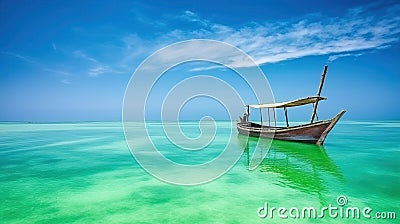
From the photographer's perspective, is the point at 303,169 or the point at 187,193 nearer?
the point at 187,193

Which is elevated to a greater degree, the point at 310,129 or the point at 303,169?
the point at 310,129

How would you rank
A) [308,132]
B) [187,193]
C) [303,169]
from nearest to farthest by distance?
[187,193], [303,169], [308,132]

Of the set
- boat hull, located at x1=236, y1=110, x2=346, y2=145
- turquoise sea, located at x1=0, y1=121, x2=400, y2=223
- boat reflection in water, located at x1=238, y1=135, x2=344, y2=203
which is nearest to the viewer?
turquoise sea, located at x1=0, y1=121, x2=400, y2=223

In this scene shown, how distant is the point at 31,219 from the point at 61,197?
1327 millimetres

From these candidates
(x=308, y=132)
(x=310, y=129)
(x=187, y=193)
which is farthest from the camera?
(x=308, y=132)

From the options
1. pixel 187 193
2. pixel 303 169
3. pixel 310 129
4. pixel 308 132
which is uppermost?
pixel 310 129

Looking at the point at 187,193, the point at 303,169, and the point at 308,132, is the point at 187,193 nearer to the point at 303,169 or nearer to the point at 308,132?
the point at 303,169

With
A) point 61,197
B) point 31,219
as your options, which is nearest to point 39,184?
point 61,197

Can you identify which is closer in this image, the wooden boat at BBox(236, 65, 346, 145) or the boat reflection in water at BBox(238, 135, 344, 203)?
the boat reflection in water at BBox(238, 135, 344, 203)

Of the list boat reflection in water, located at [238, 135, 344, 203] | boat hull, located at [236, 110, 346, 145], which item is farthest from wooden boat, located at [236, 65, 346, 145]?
boat reflection in water, located at [238, 135, 344, 203]

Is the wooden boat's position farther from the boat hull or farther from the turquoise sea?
the turquoise sea

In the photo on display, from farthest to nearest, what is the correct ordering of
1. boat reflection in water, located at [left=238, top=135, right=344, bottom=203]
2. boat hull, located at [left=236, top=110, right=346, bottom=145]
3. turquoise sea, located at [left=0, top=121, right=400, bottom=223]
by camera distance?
boat hull, located at [left=236, top=110, right=346, bottom=145] < boat reflection in water, located at [left=238, top=135, right=344, bottom=203] < turquoise sea, located at [left=0, top=121, right=400, bottom=223]

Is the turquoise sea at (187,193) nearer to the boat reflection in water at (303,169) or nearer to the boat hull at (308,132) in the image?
the boat reflection in water at (303,169)

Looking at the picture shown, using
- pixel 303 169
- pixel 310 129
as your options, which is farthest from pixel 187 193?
pixel 310 129
